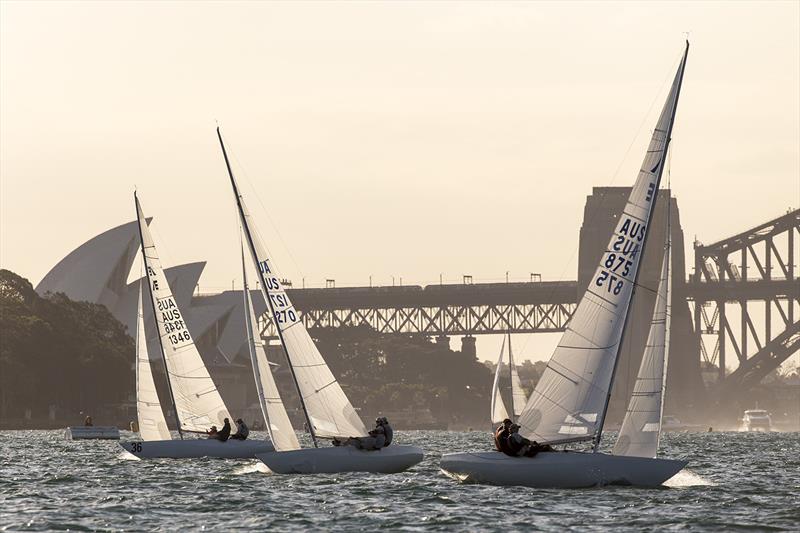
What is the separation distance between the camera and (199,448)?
179ft

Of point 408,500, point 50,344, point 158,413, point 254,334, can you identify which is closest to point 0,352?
point 50,344

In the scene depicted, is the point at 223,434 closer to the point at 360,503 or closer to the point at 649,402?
the point at 360,503

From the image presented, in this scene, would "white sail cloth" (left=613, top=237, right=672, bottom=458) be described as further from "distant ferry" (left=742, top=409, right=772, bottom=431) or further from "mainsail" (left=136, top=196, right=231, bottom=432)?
"distant ferry" (left=742, top=409, right=772, bottom=431)

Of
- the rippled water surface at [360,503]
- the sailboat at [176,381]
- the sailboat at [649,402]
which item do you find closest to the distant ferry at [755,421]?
the sailboat at [176,381]

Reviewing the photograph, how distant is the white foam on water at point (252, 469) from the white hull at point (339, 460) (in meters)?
1.67

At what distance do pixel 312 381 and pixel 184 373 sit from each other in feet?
52.7

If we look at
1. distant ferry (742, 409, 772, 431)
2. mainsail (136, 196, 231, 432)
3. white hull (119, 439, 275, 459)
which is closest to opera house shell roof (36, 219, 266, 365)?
distant ferry (742, 409, 772, 431)

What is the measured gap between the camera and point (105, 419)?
438ft

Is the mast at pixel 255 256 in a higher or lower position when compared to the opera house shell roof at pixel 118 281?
lower

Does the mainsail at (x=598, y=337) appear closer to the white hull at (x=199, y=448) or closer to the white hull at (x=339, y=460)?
the white hull at (x=339, y=460)

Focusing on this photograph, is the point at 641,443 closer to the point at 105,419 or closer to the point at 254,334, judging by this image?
the point at 254,334

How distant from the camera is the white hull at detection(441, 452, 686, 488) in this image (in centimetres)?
3772

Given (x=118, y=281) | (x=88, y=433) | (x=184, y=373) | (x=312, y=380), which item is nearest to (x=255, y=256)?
(x=312, y=380)

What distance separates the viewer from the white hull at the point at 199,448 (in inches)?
2131
